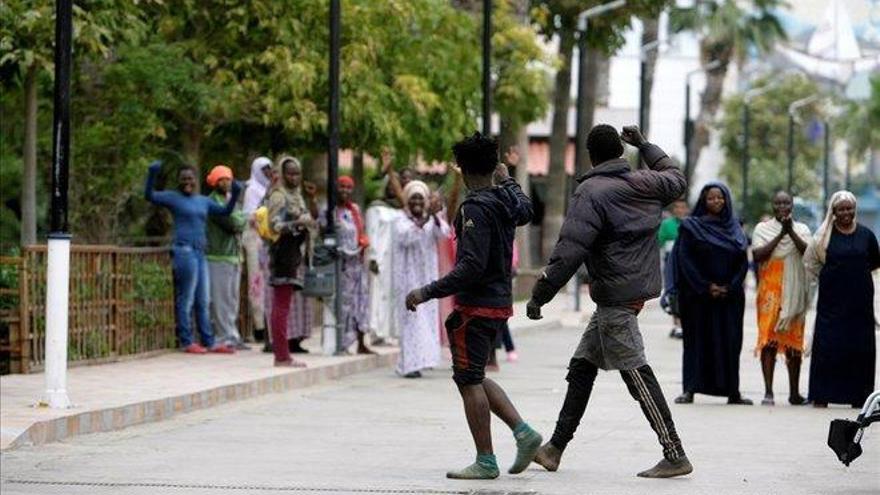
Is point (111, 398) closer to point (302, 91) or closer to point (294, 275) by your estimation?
point (294, 275)

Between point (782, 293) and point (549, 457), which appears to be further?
point (782, 293)

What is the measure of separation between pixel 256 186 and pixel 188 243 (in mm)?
1310

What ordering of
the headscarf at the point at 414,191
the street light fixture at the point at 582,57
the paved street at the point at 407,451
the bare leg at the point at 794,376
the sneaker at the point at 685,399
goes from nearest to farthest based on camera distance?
1. the paved street at the point at 407,451
2. the sneaker at the point at 685,399
3. the bare leg at the point at 794,376
4. the headscarf at the point at 414,191
5. the street light fixture at the point at 582,57

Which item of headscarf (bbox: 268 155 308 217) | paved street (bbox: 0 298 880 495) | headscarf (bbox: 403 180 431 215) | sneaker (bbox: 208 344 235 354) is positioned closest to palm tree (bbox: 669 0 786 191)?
sneaker (bbox: 208 344 235 354)

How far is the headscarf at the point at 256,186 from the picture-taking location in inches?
907

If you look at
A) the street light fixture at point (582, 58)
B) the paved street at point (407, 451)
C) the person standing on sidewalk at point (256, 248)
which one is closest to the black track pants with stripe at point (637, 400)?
the paved street at point (407, 451)

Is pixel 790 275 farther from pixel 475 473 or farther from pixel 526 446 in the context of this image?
pixel 475 473

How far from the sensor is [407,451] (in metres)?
14.4

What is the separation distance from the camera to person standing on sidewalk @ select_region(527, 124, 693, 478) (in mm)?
12766

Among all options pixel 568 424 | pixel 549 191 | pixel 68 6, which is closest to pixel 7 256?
pixel 68 6

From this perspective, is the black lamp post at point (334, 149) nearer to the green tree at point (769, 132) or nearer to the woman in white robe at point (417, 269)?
the woman in white robe at point (417, 269)

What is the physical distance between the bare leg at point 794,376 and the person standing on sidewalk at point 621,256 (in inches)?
230

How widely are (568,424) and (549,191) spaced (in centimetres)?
3608

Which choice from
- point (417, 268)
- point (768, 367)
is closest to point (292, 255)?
point (417, 268)
